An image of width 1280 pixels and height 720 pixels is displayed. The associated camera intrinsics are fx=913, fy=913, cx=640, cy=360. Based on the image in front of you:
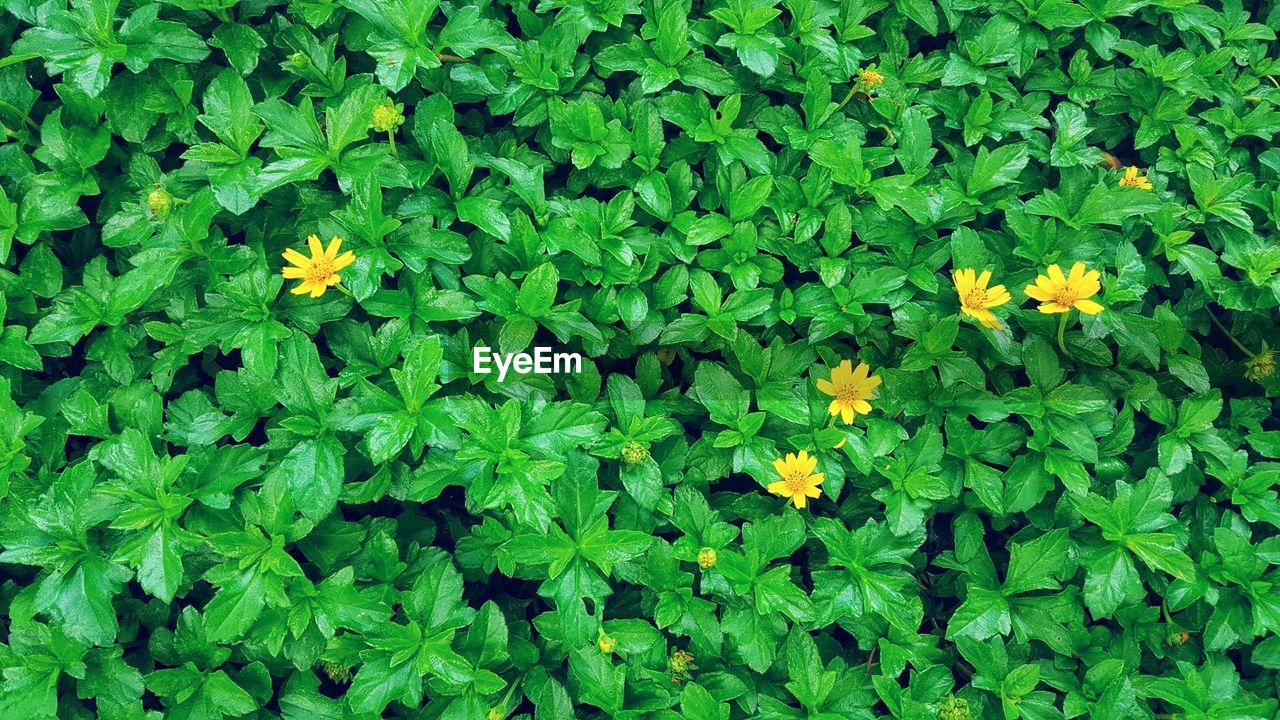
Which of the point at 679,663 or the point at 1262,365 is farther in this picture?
the point at 1262,365

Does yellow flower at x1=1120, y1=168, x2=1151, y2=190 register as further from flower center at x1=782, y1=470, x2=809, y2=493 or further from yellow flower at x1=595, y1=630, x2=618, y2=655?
yellow flower at x1=595, y1=630, x2=618, y2=655

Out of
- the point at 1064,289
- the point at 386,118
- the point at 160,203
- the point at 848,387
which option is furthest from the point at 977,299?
the point at 160,203

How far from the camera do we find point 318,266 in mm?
1804

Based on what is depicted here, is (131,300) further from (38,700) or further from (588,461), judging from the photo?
(588,461)

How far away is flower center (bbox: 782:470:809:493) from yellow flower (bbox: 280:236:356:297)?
976 mm

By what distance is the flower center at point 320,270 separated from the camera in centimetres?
179

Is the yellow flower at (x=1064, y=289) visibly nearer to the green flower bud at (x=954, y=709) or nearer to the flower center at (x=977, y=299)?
the flower center at (x=977, y=299)

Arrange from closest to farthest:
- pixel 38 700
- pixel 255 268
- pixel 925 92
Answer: pixel 38 700
pixel 255 268
pixel 925 92

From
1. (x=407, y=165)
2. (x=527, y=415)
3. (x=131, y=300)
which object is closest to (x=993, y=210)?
(x=527, y=415)

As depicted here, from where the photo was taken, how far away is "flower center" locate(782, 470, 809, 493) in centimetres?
188

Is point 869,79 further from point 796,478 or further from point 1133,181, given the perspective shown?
point 796,478

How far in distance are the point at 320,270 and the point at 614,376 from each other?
24.8 inches

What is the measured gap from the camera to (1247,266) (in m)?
A: 2.07

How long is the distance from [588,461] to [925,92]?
3.93 ft
